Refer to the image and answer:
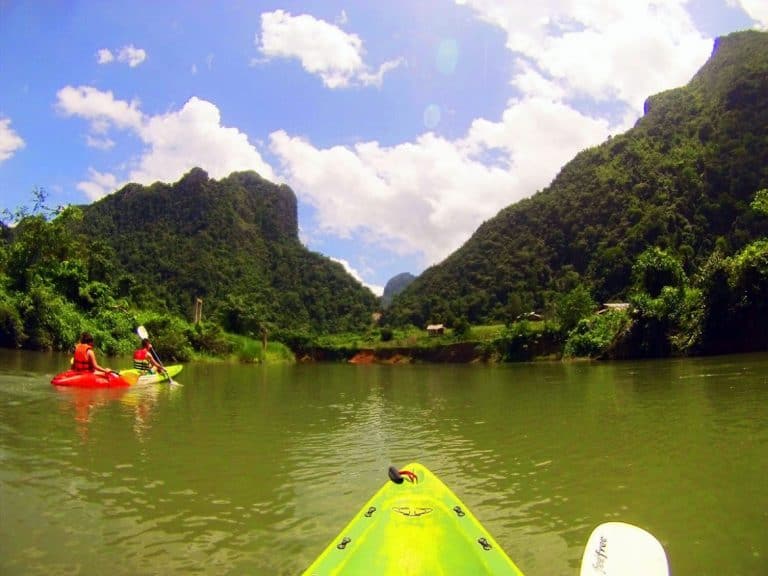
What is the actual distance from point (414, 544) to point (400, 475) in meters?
1.46

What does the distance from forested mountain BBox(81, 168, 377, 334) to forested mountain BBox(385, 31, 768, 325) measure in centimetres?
1783

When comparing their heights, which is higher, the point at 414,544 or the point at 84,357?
the point at 84,357

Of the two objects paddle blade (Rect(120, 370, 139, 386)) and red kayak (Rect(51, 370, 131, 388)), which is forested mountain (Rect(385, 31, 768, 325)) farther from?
red kayak (Rect(51, 370, 131, 388))

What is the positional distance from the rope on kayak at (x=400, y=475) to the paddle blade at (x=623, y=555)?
1789mm

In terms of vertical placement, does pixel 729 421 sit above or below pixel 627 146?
below

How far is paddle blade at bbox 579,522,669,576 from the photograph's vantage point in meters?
3.33

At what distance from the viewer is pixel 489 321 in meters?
70.8

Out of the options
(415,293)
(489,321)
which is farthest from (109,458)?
(415,293)

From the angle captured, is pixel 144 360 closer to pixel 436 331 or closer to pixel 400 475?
pixel 400 475

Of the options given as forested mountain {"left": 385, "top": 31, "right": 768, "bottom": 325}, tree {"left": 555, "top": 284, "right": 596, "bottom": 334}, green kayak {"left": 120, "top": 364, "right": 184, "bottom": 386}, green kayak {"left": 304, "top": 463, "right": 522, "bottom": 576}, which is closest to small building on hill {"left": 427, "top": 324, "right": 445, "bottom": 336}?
forested mountain {"left": 385, "top": 31, "right": 768, "bottom": 325}

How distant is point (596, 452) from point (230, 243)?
Result: 3704 inches

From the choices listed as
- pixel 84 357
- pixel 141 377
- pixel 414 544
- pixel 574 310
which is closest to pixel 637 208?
pixel 574 310

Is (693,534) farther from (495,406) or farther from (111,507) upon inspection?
(495,406)

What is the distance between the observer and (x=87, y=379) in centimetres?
1420
